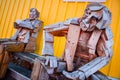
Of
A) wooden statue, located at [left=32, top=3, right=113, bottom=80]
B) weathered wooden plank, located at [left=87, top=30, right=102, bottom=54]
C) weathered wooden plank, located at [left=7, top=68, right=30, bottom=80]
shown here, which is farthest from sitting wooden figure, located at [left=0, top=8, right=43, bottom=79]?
weathered wooden plank, located at [left=87, top=30, right=102, bottom=54]

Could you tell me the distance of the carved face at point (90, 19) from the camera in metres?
1.54

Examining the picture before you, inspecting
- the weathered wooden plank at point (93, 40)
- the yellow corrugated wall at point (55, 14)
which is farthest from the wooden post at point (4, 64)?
the weathered wooden plank at point (93, 40)

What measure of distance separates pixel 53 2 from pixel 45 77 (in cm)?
176

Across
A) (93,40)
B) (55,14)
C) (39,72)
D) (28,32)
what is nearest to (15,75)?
(39,72)

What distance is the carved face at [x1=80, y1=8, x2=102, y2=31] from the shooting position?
1538mm

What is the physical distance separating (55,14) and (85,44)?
151 centimetres

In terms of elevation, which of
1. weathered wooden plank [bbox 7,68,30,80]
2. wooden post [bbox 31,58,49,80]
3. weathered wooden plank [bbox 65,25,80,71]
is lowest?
weathered wooden plank [bbox 7,68,30,80]

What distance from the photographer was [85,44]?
1696mm

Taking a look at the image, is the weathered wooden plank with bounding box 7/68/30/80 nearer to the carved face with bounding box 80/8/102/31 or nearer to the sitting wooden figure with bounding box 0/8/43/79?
the sitting wooden figure with bounding box 0/8/43/79

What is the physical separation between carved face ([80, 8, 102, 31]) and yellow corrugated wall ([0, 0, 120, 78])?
2.99 feet

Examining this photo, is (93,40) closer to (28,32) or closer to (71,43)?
(71,43)

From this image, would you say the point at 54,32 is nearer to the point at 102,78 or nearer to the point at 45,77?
the point at 45,77

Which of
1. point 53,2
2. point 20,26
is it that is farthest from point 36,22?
point 53,2

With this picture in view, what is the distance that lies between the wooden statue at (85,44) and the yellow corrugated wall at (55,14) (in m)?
0.76
